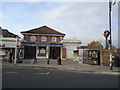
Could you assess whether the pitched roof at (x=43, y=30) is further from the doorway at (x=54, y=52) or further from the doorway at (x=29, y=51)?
the doorway at (x=54, y=52)

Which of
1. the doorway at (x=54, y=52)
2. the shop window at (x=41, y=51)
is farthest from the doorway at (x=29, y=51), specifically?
the doorway at (x=54, y=52)

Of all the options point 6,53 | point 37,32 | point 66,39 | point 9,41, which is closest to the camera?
point 6,53

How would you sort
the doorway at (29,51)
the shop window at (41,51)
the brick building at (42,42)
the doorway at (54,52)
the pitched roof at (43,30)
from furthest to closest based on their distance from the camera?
the pitched roof at (43,30) < the doorway at (54,52) < the shop window at (41,51) < the doorway at (29,51) < the brick building at (42,42)

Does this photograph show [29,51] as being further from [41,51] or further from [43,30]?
[43,30]

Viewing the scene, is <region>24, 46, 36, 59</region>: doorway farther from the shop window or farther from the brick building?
the shop window

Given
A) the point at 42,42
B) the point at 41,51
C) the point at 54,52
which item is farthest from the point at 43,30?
the point at 54,52

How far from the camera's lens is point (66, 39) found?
33.0 metres

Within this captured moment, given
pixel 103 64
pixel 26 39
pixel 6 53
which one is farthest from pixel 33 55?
pixel 103 64

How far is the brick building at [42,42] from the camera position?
108 ft

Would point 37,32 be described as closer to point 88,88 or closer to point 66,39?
point 66,39

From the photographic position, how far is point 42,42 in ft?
114

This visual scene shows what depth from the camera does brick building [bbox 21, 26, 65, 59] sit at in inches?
1295

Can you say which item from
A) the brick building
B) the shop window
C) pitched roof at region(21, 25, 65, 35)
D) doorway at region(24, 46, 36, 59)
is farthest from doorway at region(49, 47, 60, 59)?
pitched roof at region(21, 25, 65, 35)

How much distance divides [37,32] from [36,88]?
30.4 m
